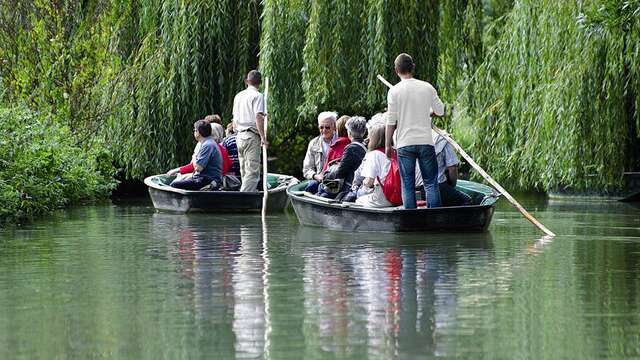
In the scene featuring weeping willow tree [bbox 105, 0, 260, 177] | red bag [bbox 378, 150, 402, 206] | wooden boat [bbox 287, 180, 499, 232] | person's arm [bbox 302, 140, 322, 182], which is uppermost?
weeping willow tree [bbox 105, 0, 260, 177]

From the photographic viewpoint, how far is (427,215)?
13078mm

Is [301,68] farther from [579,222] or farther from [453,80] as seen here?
[579,222]

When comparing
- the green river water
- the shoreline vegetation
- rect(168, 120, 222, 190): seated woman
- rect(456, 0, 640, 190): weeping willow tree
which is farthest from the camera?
rect(168, 120, 222, 190): seated woman

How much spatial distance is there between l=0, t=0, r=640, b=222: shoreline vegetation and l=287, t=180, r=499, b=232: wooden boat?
213 cm

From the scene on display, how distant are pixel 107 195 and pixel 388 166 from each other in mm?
10082

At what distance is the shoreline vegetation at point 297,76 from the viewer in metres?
15.8

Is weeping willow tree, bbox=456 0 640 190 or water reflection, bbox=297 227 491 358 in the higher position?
weeping willow tree, bbox=456 0 640 190

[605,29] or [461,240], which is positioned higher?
[605,29]

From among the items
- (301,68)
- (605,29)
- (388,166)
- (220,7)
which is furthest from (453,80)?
(388,166)

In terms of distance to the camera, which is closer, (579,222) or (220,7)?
(579,222)

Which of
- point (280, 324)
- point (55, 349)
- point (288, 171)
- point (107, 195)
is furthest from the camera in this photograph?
point (288, 171)

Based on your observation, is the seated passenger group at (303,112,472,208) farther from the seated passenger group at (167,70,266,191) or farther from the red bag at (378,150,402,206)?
the seated passenger group at (167,70,266,191)

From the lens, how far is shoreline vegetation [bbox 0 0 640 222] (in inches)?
621

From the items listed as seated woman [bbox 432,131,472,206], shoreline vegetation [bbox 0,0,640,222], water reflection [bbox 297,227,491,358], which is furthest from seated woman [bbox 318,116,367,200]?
shoreline vegetation [bbox 0,0,640,222]
